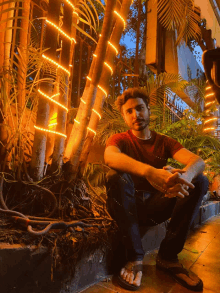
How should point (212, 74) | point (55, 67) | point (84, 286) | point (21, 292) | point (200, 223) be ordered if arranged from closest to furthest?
point (212, 74), point (21, 292), point (84, 286), point (55, 67), point (200, 223)

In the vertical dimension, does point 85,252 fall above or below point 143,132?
Answer: below

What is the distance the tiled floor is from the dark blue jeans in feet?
0.60

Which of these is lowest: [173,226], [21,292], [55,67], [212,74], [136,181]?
[21,292]

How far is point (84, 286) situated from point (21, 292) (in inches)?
19.4

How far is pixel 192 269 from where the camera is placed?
1953mm

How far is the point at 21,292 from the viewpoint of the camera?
118 cm

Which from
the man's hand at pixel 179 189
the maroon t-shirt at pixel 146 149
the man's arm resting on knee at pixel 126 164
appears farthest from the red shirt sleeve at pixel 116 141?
the man's hand at pixel 179 189

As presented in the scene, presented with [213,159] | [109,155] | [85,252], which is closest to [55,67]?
[109,155]

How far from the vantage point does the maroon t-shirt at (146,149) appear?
2.14 meters

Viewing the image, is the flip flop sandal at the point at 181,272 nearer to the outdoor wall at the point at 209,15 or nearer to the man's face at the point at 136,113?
the man's face at the point at 136,113

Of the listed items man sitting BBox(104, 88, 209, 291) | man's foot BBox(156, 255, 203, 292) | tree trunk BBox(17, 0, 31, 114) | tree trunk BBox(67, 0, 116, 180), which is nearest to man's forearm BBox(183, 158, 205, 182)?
man sitting BBox(104, 88, 209, 291)

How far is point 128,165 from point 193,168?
52 centimetres

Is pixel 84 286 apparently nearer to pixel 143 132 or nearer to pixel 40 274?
pixel 40 274

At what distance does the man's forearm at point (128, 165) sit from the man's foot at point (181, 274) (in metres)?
0.78
